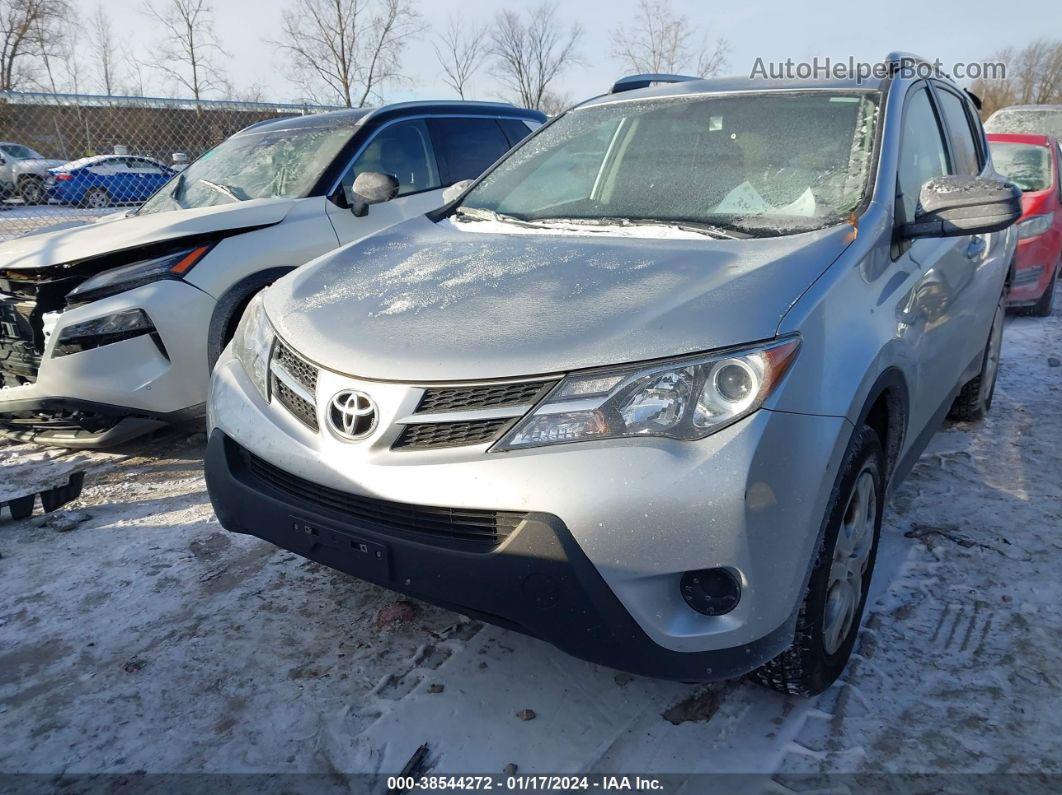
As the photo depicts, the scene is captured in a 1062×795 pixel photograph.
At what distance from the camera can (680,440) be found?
177 centimetres

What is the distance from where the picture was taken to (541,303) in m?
2.08

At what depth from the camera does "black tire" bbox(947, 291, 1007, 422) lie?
4195 mm

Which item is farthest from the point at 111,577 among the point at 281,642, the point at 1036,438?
the point at 1036,438

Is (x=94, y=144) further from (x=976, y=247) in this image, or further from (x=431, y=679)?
(x=976, y=247)

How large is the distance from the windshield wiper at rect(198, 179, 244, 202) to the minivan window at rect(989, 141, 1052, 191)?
654 centimetres

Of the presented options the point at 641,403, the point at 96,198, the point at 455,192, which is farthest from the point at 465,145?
the point at 96,198

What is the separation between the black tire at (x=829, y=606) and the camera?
194 cm

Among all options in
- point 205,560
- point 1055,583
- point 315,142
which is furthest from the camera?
point 315,142

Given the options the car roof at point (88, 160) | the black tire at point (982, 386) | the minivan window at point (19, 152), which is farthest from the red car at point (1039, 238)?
the minivan window at point (19, 152)

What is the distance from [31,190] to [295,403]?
12546 mm

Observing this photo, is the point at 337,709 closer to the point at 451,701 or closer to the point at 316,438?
the point at 451,701

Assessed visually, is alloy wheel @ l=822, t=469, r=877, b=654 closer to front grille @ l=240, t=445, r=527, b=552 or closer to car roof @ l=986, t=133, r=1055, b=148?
front grille @ l=240, t=445, r=527, b=552

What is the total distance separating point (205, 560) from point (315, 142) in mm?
2822

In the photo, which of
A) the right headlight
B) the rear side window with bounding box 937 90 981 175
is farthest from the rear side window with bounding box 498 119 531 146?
the right headlight
